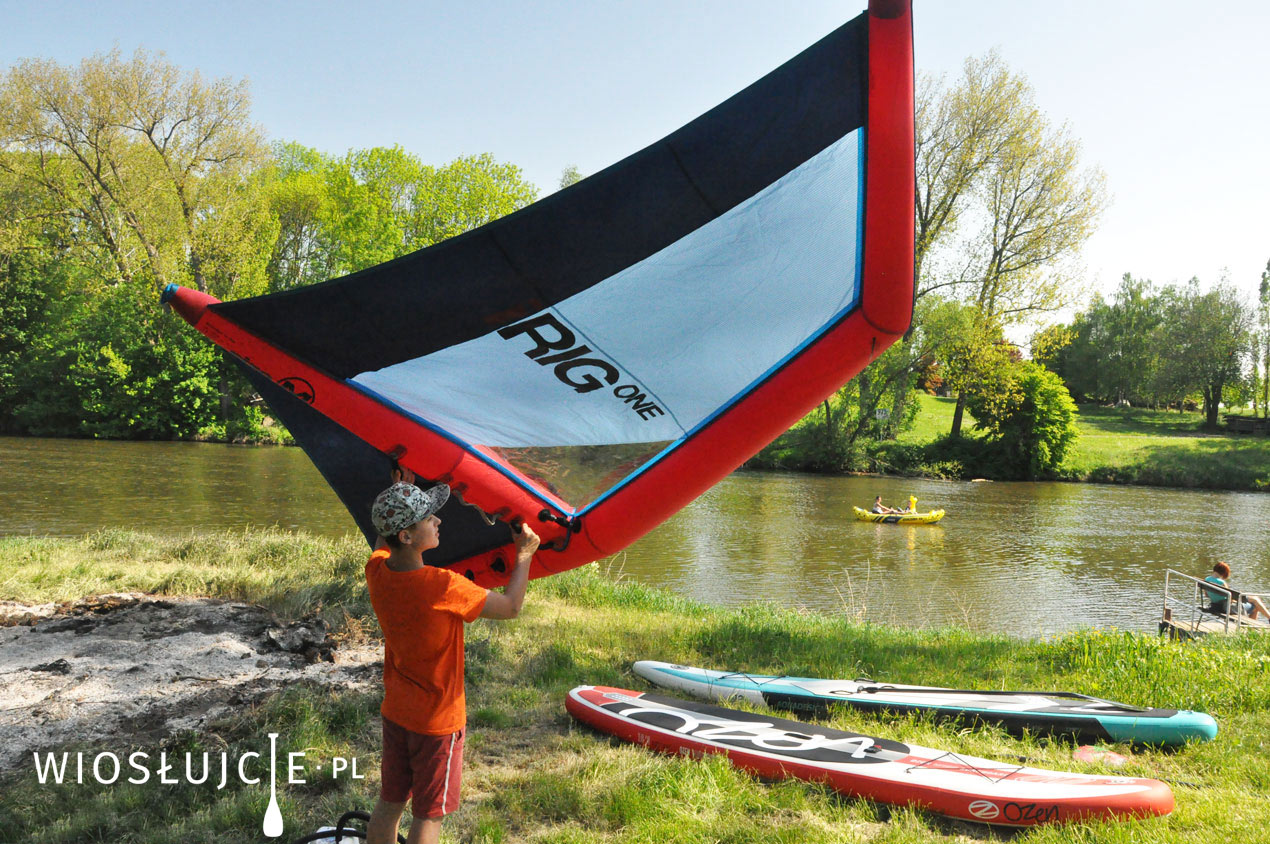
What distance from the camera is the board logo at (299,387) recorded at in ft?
13.6

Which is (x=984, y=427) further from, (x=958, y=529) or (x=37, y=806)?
(x=37, y=806)

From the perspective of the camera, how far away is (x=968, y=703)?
15.9ft

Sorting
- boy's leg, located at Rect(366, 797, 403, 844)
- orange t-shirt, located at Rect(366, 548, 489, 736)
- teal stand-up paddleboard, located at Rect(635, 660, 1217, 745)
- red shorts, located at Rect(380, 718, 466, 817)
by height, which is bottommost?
teal stand-up paddleboard, located at Rect(635, 660, 1217, 745)

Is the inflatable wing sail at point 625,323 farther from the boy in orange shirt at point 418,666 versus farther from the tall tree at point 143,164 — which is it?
the tall tree at point 143,164

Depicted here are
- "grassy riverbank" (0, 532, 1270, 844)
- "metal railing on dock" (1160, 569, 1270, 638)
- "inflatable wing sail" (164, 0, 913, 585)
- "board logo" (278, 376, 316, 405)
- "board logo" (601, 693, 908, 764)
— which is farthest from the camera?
"metal railing on dock" (1160, 569, 1270, 638)

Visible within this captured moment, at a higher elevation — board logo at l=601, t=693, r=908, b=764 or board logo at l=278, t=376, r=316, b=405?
board logo at l=278, t=376, r=316, b=405

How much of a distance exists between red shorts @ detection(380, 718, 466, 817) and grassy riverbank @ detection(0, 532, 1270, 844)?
2.38 ft

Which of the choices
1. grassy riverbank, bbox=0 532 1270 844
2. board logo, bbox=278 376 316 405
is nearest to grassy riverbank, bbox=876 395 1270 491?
grassy riverbank, bbox=0 532 1270 844

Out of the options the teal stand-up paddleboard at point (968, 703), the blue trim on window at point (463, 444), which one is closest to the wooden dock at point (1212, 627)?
the teal stand-up paddleboard at point (968, 703)

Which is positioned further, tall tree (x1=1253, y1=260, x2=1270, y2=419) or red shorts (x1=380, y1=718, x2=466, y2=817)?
tall tree (x1=1253, y1=260, x2=1270, y2=419)

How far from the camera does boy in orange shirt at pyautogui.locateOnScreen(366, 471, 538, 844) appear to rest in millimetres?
2480

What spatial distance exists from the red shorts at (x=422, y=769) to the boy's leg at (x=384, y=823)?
29 millimetres

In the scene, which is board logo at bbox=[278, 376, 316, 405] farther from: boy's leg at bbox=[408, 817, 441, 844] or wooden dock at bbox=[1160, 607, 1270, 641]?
wooden dock at bbox=[1160, 607, 1270, 641]

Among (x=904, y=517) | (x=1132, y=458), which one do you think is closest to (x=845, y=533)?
(x=904, y=517)
